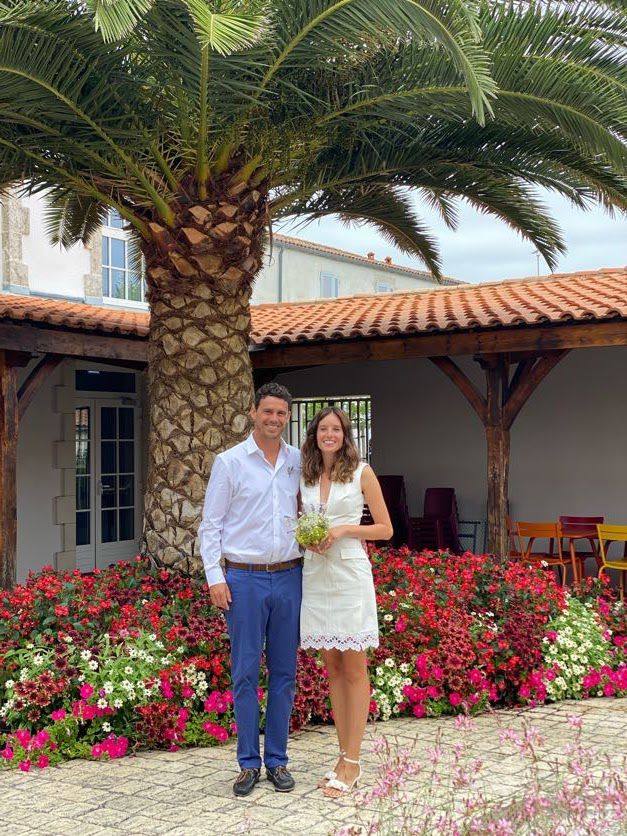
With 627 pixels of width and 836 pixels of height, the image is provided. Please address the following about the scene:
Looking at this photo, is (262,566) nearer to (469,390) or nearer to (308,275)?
(469,390)

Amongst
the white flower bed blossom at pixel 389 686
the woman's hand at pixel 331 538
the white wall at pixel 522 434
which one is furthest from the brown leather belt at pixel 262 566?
the white wall at pixel 522 434

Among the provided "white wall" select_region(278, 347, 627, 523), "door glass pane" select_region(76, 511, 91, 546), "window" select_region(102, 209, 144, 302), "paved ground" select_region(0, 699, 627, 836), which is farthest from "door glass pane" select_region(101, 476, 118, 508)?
"paved ground" select_region(0, 699, 627, 836)

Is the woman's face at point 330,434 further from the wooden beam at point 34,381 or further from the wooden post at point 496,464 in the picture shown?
the wooden beam at point 34,381

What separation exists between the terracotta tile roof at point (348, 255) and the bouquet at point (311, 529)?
18525 millimetres

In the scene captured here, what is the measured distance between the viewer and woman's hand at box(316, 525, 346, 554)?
4.43 m

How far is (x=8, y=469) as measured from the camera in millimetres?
8891

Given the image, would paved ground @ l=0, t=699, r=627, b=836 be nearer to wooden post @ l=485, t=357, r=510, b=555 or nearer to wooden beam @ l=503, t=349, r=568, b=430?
wooden post @ l=485, t=357, r=510, b=555

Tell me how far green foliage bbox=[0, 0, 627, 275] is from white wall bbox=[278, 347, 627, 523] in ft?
11.6

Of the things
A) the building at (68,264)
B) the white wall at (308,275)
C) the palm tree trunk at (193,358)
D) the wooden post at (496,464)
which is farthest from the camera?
the white wall at (308,275)

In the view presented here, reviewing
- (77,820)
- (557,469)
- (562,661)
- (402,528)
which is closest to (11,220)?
(402,528)

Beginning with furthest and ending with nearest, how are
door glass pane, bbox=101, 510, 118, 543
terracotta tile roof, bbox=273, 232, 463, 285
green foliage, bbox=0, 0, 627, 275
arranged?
terracotta tile roof, bbox=273, 232, 463, 285
door glass pane, bbox=101, 510, 118, 543
green foliage, bbox=0, 0, 627, 275

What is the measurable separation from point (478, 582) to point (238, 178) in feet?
11.3

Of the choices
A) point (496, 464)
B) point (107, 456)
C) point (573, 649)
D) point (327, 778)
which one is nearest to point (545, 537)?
point (496, 464)

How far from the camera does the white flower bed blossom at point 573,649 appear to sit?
6.74m
